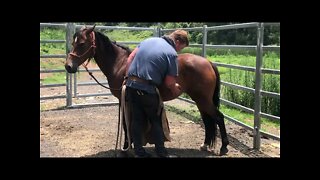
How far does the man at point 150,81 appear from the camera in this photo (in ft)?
13.9

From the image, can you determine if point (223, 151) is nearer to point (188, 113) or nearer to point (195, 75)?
point (195, 75)

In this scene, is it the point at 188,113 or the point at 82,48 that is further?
the point at 188,113

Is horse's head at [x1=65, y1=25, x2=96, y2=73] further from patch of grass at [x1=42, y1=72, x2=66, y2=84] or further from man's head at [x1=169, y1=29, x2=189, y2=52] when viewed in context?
patch of grass at [x1=42, y1=72, x2=66, y2=84]

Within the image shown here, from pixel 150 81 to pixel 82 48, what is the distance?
1.30m

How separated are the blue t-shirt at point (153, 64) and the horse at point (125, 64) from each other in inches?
24.1

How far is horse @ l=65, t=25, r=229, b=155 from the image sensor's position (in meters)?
4.97

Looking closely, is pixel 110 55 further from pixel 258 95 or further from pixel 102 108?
pixel 102 108

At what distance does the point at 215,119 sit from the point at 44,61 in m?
10.5

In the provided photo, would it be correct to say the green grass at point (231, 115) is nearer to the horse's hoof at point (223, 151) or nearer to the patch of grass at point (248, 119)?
the patch of grass at point (248, 119)

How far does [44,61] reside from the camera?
46.1ft

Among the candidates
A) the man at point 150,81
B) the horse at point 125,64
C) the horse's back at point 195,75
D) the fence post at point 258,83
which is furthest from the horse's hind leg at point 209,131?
the man at point 150,81

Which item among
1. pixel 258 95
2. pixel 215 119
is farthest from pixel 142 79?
pixel 258 95

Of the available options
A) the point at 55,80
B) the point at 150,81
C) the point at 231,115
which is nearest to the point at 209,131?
the point at 150,81

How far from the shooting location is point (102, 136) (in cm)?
605
